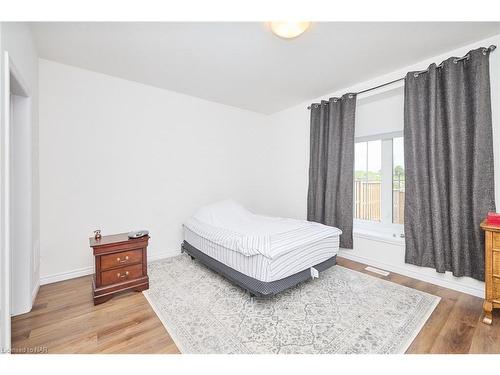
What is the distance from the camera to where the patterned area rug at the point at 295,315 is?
1.48 meters

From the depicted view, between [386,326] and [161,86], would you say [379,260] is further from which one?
[161,86]

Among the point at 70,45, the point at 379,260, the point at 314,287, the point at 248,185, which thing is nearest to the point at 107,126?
the point at 70,45

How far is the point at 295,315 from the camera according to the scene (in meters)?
1.81

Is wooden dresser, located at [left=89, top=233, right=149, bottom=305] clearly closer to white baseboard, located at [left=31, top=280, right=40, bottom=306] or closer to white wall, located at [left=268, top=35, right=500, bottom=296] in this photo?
white baseboard, located at [left=31, top=280, right=40, bottom=306]

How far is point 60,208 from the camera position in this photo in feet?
8.04

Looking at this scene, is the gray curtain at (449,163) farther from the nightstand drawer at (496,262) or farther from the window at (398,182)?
the window at (398,182)

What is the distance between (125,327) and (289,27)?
263cm

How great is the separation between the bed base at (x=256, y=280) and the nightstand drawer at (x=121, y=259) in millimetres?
763

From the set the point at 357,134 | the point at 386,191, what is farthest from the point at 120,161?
the point at 386,191

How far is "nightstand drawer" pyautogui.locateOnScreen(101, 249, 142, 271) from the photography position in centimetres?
205

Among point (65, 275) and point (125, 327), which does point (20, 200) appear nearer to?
point (65, 275)

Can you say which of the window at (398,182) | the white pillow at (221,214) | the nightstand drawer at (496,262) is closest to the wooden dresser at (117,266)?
the white pillow at (221,214)
